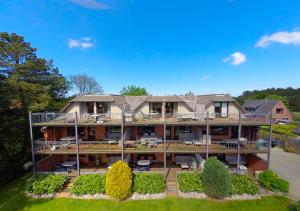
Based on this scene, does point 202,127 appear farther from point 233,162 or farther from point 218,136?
point 233,162

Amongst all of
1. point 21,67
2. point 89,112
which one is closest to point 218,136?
point 89,112

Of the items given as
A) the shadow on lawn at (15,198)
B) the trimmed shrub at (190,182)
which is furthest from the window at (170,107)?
the shadow on lawn at (15,198)

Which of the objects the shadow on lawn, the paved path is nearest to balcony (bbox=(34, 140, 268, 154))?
the shadow on lawn

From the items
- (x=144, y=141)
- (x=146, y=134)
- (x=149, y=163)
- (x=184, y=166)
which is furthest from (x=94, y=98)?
(x=184, y=166)

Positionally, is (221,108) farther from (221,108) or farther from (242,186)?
(242,186)

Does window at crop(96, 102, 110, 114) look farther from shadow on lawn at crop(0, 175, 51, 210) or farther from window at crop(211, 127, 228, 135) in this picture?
window at crop(211, 127, 228, 135)

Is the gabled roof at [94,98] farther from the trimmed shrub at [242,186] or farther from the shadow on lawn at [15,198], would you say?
the trimmed shrub at [242,186]
